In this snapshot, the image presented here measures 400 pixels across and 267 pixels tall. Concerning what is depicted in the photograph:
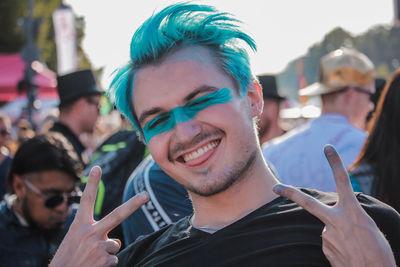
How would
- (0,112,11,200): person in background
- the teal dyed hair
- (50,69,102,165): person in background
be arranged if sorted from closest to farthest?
1. the teal dyed hair
2. (0,112,11,200): person in background
3. (50,69,102,165): person in background

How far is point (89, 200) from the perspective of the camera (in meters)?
1.78

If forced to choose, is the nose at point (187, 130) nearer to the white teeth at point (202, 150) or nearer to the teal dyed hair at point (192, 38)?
the white teeth at point (202, 150)

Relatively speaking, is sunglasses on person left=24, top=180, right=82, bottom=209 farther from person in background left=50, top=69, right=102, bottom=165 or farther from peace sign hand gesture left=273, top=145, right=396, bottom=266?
peace sign hand gesture left=273, top=145, right=396, bottom=266

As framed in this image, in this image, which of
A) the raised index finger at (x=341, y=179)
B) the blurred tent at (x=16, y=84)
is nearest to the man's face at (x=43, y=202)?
the raised index finger at (x=341, y=179)

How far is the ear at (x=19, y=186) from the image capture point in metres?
3.12

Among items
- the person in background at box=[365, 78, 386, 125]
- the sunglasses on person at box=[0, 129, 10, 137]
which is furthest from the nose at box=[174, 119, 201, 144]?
the sunglasses on person at box=[0, 129, 10, 137]

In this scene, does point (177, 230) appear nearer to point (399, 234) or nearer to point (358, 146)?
point (399, 234)

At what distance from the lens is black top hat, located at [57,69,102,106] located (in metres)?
4.97

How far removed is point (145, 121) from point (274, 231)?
67cm

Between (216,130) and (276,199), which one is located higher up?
(216,130)

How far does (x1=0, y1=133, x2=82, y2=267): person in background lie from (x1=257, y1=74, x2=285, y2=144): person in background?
2526 mm

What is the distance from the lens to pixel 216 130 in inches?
70.7

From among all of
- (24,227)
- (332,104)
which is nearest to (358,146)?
(332,104)

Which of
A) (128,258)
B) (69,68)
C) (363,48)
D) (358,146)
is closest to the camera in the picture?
(128,258)
